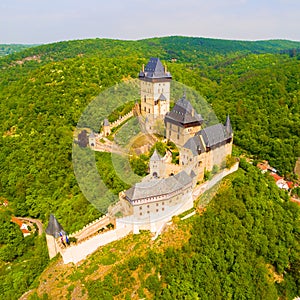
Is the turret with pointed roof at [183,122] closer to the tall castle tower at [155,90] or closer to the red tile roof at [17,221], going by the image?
the tall castle tower at [155,90]

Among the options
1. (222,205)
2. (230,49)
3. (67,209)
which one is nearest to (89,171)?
(67,209)

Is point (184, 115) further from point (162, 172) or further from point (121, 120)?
point (121, 120)

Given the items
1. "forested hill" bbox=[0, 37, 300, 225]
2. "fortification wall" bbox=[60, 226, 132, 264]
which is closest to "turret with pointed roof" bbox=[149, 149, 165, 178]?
"fortification wall" bbox=[60, 226, 132, 264]

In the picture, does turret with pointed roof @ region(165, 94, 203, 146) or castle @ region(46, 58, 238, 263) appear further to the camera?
turret with pointed roof @ region(165, 94, 203, 146)

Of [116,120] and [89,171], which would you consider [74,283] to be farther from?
[116,120]

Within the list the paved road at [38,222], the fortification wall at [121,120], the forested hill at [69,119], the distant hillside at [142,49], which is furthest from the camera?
the distant hillside at [142,49]

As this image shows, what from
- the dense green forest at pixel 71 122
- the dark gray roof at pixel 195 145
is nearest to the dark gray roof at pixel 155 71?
the dark gray roof at pixel 195 145

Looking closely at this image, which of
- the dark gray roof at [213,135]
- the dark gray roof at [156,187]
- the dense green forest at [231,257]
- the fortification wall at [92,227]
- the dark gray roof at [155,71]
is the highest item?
the dark gray roof at [155,71]

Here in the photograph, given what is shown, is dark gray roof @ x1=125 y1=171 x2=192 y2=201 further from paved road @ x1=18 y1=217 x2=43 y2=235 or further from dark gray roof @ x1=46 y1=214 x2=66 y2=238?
paved road @ x1=18 y1=217 x2=43 y2=235
